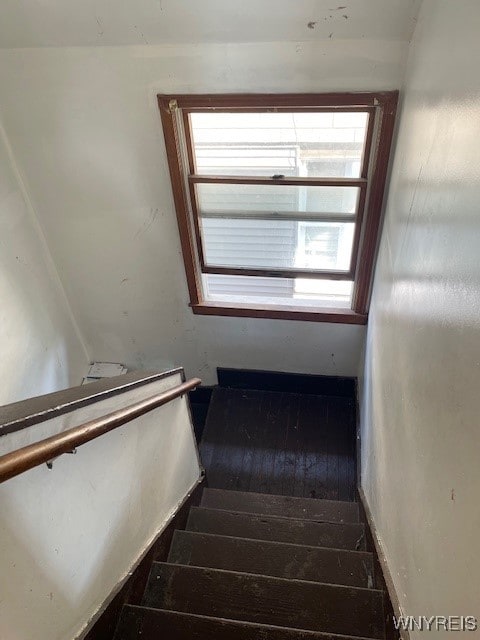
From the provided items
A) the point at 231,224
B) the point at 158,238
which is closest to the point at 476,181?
the point at 231,224

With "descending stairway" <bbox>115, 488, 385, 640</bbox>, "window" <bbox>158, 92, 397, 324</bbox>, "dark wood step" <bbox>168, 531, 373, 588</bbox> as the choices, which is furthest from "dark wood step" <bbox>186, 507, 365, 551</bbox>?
"window" <bbox>158, 92, 397, 324</bbox>

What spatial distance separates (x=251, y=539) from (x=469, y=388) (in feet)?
4.81

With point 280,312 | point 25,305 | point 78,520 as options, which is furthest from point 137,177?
point 78,520

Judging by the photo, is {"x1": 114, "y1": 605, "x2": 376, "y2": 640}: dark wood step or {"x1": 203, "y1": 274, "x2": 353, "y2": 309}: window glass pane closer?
{"x1": 114, "y1": 605, "x2": 376, "y2": 640}: dark wood step

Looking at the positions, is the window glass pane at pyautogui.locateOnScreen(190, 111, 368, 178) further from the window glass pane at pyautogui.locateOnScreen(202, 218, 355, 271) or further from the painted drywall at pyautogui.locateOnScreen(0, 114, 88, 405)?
the painted drywall at pyautogui.locateOnScreen(0, 114, 88, 405)

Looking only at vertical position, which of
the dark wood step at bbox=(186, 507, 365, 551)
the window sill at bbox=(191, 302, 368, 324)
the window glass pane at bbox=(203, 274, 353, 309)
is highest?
the window glass pane at bbox=(203, 274, 353, 309)

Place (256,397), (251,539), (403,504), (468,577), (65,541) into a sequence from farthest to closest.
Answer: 1. (256,397)
2. (251,539)
3. (403,504)
4. (65,541)
5. (468,577)

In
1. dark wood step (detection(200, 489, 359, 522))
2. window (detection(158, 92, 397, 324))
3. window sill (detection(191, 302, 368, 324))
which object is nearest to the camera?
window (detection(158, 92, 397, 324))

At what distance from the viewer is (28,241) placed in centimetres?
249

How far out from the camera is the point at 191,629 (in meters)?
1.45

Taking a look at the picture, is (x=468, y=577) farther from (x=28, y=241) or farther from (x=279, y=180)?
(x=28, y=241)

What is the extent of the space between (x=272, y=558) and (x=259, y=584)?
22 centimetres

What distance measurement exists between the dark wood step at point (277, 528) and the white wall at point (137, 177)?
1136 mm

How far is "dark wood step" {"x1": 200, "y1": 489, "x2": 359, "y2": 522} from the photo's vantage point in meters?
2.40
